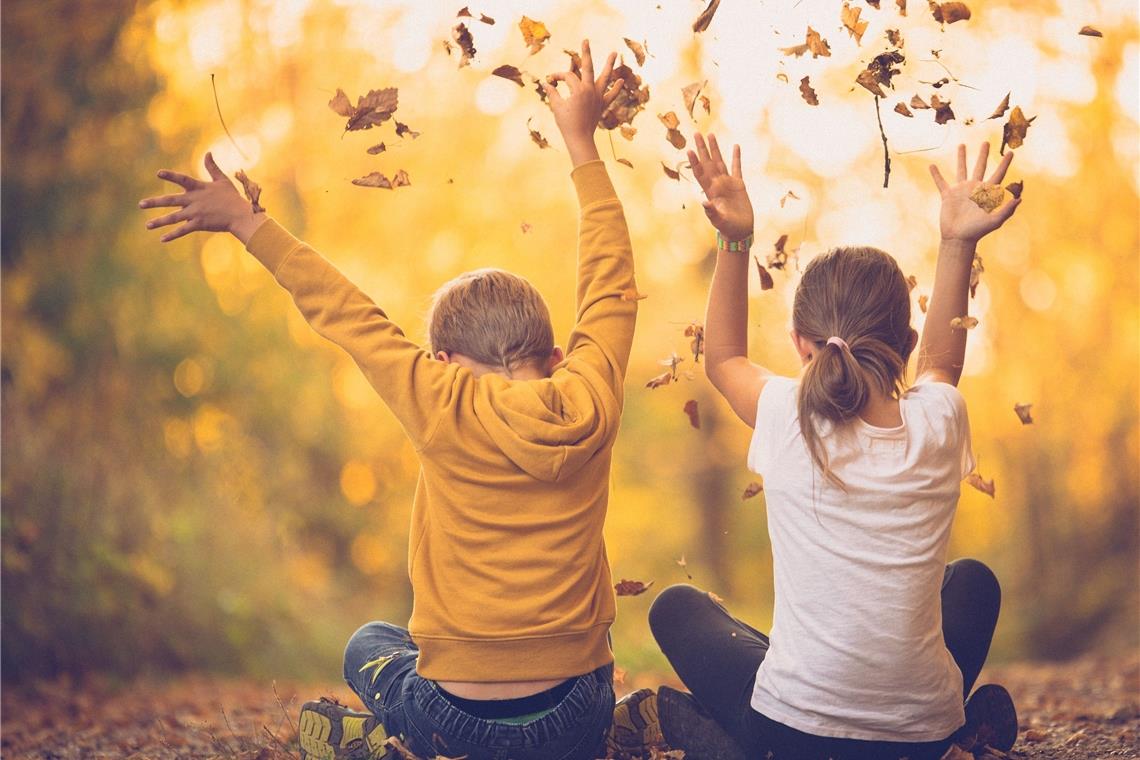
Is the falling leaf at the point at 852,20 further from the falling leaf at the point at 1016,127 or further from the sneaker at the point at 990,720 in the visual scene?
the sneaker at the point at 990,720

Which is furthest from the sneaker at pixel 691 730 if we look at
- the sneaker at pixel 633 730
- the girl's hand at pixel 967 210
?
the girl's hand at pixel 967 210

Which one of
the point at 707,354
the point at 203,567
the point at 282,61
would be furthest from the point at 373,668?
the point at 282,61

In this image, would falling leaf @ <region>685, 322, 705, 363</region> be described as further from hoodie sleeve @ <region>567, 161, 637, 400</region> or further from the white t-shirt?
the white t-shirt

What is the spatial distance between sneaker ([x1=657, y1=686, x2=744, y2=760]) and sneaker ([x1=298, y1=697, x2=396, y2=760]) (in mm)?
580

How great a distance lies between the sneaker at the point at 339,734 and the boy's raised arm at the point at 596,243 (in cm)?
89

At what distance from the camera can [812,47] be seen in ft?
8.31

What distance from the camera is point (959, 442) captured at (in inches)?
80.8

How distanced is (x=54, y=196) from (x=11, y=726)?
290cm

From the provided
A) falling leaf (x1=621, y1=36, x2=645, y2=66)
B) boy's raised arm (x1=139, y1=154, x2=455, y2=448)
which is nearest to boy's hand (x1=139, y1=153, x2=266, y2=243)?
boy's raised arm (x1=139, y1=154, x2=455, y2=448)

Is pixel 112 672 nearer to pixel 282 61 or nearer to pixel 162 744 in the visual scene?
pixel 162 744

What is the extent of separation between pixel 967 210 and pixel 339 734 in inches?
67.6

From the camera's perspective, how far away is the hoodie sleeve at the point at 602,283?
227 centimetres

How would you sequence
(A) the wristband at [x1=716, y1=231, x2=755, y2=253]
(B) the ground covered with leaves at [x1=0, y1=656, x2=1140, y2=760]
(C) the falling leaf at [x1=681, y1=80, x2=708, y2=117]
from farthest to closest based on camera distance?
(B) the ground covered with leaves at [x1=0, y1=656, x2=1140, y2=760] → (C) the falling leaf at [x1=681, y1=80, x2=708, y2=117] → (A) the wristband at [x1=716, y1=231, x2=755, y2=253]

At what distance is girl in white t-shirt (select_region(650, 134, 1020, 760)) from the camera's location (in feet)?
6.49
